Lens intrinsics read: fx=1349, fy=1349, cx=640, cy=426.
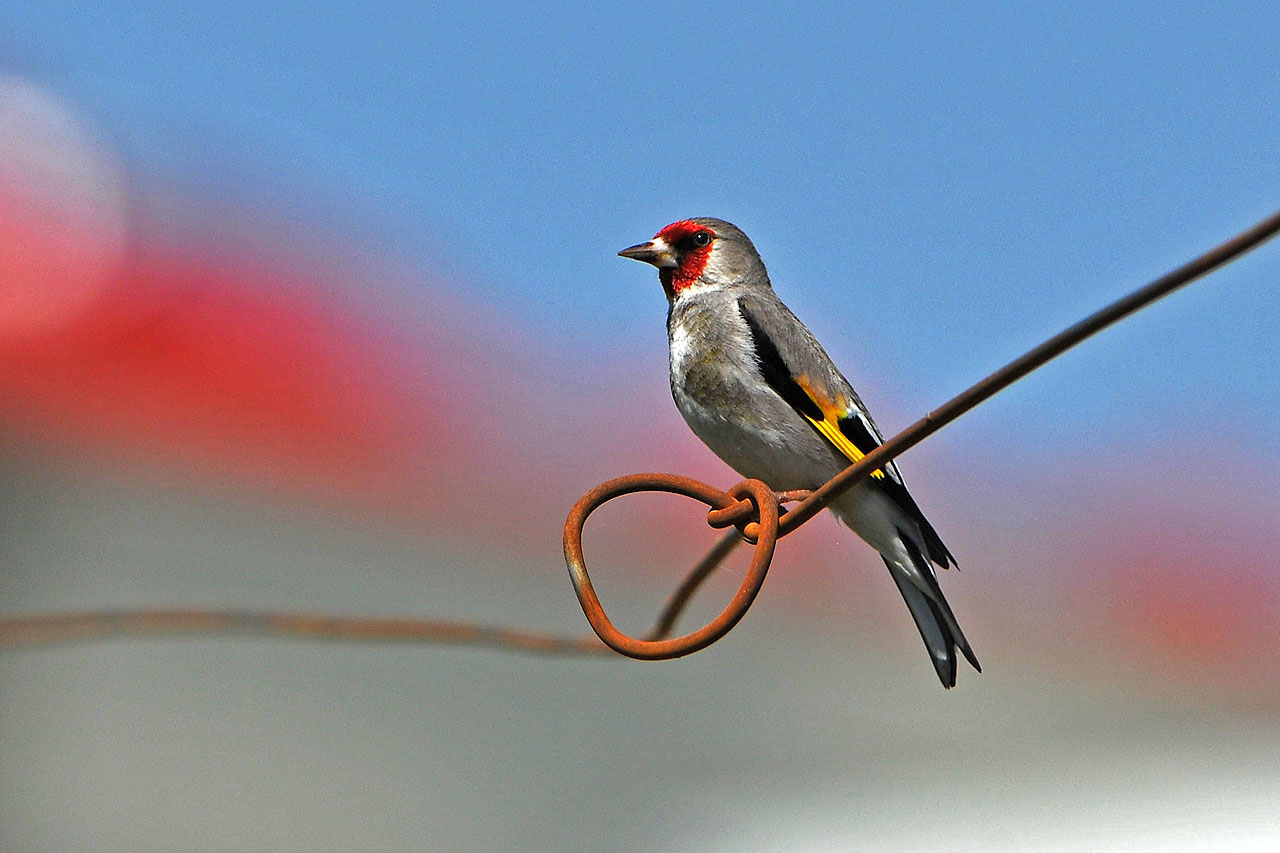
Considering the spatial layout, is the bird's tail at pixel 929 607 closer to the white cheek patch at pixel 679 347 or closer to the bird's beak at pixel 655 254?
the white cheek patch at pixel 679 347

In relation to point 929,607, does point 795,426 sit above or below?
above

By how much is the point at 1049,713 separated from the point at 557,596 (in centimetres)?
413

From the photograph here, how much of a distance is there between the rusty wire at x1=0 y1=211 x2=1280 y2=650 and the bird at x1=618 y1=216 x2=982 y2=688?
18.1 inches

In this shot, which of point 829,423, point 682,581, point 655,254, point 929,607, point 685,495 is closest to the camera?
point 685,495

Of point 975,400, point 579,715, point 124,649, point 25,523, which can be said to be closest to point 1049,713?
point 579,715

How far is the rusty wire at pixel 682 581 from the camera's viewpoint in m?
1.55

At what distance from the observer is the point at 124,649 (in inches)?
351

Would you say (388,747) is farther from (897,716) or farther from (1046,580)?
(1046,580)

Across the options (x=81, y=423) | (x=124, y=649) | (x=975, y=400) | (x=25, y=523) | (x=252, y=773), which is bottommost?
(x=975, y=400)

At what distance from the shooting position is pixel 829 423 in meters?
3.69

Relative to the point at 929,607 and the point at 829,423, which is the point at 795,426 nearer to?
the point at 829,423

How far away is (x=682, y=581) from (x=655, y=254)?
1.88m

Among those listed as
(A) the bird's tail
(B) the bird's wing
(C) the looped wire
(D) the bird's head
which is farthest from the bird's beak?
(C) the looped wire

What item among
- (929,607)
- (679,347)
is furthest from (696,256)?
(929,607)
